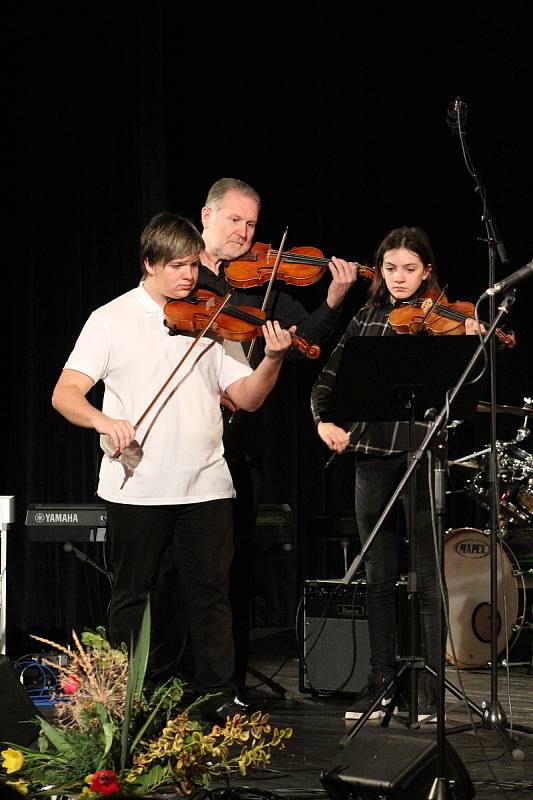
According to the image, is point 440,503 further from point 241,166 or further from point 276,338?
point 241,166

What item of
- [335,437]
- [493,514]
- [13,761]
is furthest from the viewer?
[335,437]

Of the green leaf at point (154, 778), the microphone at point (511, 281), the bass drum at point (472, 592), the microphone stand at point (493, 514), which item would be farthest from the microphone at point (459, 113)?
the green leaf at point (154, 778)

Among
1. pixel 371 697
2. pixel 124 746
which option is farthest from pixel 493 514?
pixel 124 746

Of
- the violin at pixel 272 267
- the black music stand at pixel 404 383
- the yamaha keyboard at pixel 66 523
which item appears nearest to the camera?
the black music stand at pixel 404 383

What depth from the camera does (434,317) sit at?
3588mm

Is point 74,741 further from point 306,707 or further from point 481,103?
point 481,103

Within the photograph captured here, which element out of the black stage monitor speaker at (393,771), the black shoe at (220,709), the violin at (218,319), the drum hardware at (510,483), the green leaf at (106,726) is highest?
the violin at (218,319)

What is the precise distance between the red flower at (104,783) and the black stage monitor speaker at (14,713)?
697 millimetres

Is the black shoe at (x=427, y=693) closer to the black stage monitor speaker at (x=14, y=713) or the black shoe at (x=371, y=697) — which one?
the black shoe at (x=371, y=697)

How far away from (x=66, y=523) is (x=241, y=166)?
7.71 feet

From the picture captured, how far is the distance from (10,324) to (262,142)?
5.75ft

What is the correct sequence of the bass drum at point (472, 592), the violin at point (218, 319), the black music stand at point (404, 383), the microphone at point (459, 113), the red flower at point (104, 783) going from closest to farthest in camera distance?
the red flower at point (104, 783)
the black music stand at point (404, 383)
the violin at point (218, 319)
the microphone at point (459, 113)
the bass drum at point (472, 592)

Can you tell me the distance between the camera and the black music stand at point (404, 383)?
294cm

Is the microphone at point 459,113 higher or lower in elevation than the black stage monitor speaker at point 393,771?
higher
